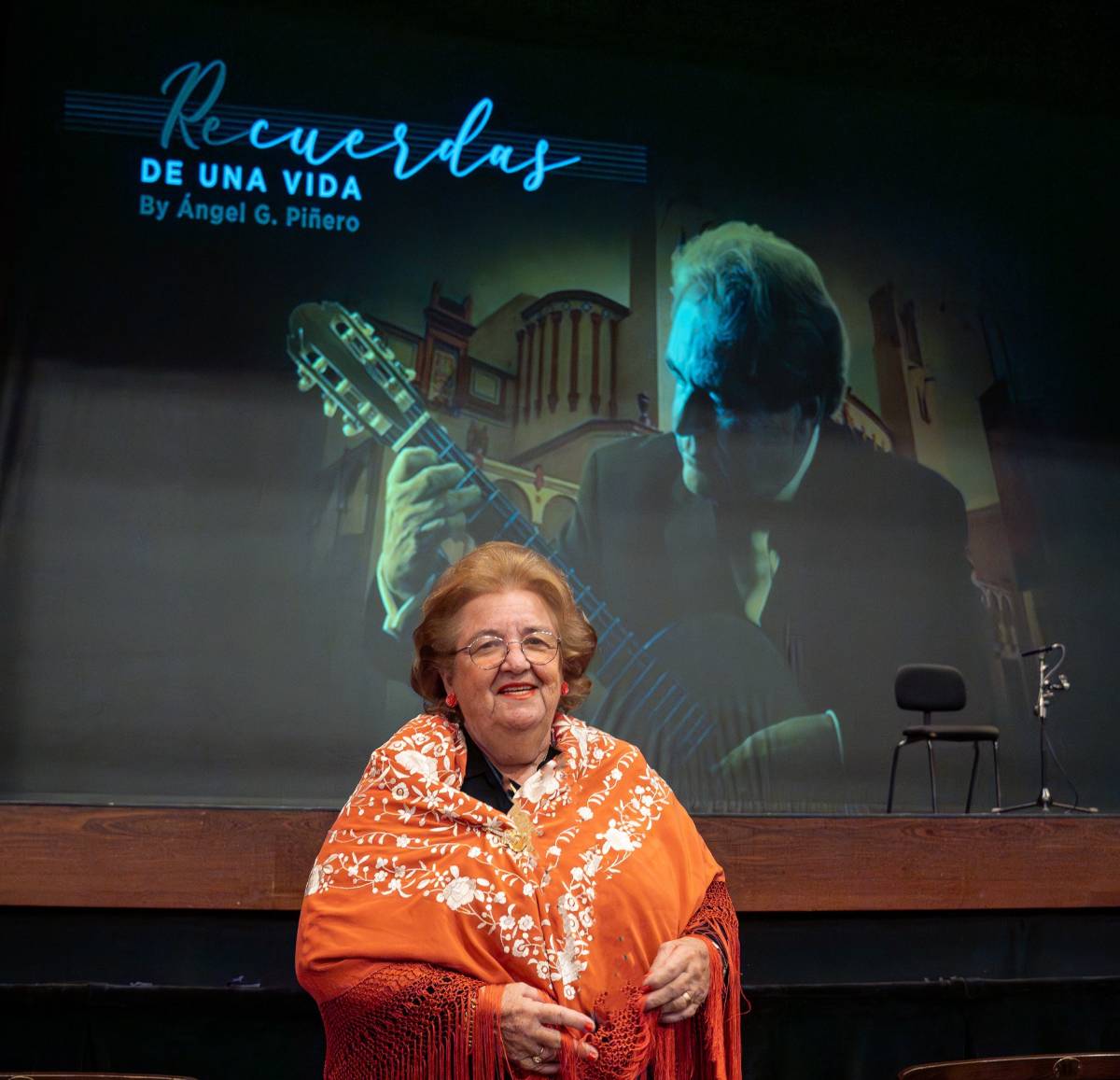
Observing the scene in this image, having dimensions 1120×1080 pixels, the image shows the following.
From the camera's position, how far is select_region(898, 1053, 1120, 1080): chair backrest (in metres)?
1.62

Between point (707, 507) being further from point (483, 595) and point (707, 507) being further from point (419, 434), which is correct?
point (483, 595)

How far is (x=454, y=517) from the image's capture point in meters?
5.37

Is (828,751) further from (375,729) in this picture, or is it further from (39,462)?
(39,462)

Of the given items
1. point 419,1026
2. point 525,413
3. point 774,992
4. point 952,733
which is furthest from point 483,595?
point 525,413

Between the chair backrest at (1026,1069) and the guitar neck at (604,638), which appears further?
the guitar neck at (604,638)

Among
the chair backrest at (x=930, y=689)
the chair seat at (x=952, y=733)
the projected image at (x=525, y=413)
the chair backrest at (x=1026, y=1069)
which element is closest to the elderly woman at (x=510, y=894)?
the chair backrest at (x=1026, y=1069)

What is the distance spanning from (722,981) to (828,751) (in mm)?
4116

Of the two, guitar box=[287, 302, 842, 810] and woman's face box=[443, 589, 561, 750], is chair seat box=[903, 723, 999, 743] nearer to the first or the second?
guitar box=[287, 302, 842, 810]

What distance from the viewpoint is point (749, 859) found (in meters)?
2.47

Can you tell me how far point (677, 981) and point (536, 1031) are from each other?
0.74 ft

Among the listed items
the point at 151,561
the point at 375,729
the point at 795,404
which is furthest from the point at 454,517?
the point at 795,404

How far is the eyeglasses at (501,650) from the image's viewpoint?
1.68m

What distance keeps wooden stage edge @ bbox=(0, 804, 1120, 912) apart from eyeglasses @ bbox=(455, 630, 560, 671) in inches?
33.9

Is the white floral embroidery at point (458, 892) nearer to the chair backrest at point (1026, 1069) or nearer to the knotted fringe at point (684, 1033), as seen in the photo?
the knotted fringe at point (684, 1033)
